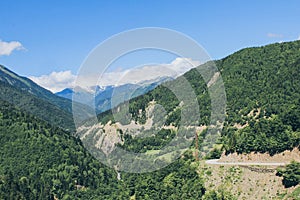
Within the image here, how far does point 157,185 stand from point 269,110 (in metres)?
38.8

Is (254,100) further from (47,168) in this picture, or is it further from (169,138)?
(47,168)

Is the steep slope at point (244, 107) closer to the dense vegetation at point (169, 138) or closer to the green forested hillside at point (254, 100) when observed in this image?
the green forested hillside at point (254, 100)

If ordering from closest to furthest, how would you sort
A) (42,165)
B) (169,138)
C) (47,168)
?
(47,168) → (42,165) → (169,138)

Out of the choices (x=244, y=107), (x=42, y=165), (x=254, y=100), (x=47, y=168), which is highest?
(x=254, y=100)

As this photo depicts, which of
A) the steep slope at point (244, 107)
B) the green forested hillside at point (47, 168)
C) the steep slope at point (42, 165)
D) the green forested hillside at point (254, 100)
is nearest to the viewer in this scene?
the green forested hillside at point (254, 100)

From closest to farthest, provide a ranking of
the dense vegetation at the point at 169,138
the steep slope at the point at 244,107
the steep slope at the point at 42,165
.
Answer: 1. the steep slope at the point at 244,107
2. the dense vegetation at the point at 169,138
3. the steep slope at the point at 42,165

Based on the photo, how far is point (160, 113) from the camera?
158 m

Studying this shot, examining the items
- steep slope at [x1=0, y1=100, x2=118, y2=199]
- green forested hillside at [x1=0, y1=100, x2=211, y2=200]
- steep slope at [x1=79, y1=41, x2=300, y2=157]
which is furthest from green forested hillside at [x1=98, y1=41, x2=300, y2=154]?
steep slope at [x1=0, y1=100, x2=118, y2=199]

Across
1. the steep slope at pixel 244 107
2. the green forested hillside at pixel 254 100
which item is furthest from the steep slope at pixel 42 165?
the green forested hillside at pixel 254 100

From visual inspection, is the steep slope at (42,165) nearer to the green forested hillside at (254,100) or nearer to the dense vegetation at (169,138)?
the dense vegetation at (169,138)

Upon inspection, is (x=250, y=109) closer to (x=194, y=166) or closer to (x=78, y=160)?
(x=194, y=166)

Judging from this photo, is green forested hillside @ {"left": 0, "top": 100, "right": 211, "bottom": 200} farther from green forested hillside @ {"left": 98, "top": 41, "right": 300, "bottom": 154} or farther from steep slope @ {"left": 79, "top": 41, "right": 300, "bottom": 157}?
green forested hillside @ {"left": 98, "top": 41, "right": 300, "bottom": 154}

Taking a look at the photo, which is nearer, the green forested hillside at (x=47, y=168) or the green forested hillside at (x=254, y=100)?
the green forested hillside at (x=254, y=100)

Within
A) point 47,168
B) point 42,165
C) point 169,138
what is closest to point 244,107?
point 169,138
